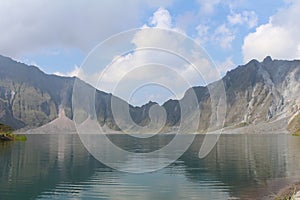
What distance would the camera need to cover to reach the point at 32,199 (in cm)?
5638

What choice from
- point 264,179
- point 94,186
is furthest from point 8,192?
point 264,179

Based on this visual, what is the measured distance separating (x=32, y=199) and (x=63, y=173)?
27.5 meters

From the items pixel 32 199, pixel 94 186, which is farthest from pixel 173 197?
pixel 32 199

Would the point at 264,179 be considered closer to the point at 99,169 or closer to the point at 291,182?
the point at 291,182

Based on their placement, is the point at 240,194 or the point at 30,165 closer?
the point at 240,194

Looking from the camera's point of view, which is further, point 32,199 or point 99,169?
point 99,169

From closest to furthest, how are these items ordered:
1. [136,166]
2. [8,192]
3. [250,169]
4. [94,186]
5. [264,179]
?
[8,192]
[94,186]
[264,179]
[250,169]
[136,166]

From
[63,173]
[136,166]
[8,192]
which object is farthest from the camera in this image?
[136,166]

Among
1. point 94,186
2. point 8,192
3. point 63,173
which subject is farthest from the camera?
point 63,173

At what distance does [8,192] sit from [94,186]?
13813 mm

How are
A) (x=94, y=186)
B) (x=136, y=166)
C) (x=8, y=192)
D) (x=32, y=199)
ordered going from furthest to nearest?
(x=136, y=166) < (x=94, y=186) < (x=8, y=192) < (x=32, y=199)

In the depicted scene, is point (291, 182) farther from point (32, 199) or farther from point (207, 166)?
point (32, 199)

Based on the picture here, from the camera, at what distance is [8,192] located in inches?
2387

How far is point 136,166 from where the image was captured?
9556 cm
